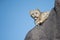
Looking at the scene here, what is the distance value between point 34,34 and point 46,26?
250mm

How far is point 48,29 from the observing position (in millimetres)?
2801

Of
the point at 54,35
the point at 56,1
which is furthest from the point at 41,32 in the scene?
the point at 56,1

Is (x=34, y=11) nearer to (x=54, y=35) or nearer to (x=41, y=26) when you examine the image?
(x=41, y=26)

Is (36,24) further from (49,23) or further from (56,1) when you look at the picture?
(56,1)

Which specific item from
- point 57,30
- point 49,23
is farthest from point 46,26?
point 57,30

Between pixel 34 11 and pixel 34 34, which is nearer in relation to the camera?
pixel 34 34

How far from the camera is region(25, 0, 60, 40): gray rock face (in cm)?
267

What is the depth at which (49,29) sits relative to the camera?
9.11ft

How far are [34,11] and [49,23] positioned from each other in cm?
46

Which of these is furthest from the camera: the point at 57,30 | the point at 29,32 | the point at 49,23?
the point at 29,32

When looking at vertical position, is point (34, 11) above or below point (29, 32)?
above

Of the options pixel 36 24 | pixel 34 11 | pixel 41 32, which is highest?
pixel 34 11

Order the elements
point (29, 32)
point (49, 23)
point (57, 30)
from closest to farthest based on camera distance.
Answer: point (57, 30) → point (49, 23) → point (29, 32)

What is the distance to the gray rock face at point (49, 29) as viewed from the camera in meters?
2.67
